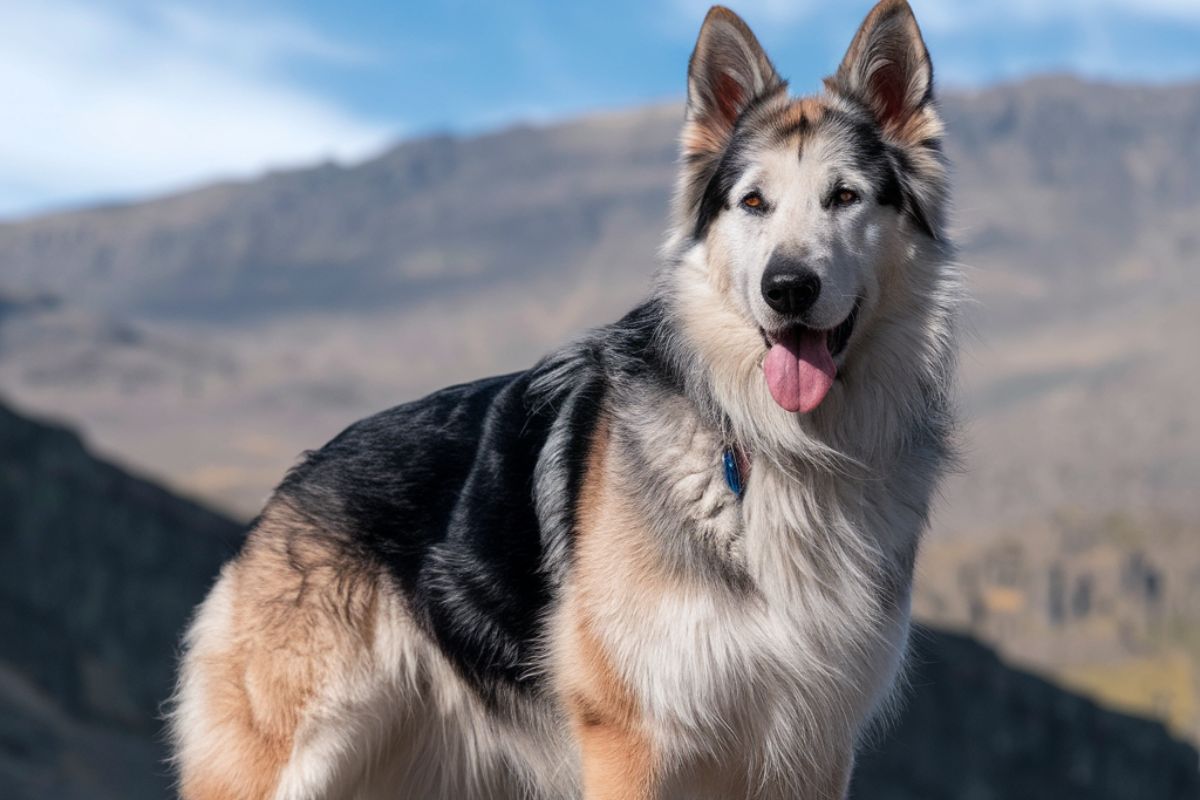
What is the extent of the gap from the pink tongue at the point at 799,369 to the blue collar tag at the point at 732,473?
0.32 meters

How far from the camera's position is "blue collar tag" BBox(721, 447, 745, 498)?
579 centimetres

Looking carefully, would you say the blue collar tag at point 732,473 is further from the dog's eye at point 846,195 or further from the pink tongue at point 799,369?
the dog's eye at point 846,195

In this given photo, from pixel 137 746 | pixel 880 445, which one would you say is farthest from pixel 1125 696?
pixel 880 445

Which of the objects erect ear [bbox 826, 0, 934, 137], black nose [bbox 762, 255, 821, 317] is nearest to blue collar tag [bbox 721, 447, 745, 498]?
black nose [bbox 762, 255, 821, 317]

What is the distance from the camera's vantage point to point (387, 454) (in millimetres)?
6488

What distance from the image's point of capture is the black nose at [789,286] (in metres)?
5.42

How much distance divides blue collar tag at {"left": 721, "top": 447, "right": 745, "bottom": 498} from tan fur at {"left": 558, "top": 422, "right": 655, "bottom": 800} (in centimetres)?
45

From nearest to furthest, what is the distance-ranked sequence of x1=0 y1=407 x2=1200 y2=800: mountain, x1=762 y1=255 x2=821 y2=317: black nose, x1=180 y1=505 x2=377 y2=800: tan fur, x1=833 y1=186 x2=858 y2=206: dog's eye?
x1=762 y1=255 x2=821 y2=317: black nose → x1=833 y1=186 x2=858 y2=206: dog's eye → x1=180 y1=505 x2=377 y2=800: tan fur → x1=0 y1=407 x2=1200 y2=800: mountain

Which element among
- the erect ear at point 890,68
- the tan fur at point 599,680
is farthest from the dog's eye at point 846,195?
the tan fur at point 599,680

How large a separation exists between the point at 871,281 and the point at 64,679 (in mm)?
66740

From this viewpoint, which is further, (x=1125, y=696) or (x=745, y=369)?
(x=1125, y=696)

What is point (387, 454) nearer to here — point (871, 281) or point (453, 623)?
point (453, 623)

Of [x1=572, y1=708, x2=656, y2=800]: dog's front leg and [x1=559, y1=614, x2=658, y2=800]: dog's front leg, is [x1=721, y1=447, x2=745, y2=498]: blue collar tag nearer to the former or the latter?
[x1=559, y1=614, x2=658, y2=800]: dog's front leg

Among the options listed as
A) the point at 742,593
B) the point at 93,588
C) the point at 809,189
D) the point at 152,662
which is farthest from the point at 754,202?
the point at 93,588
